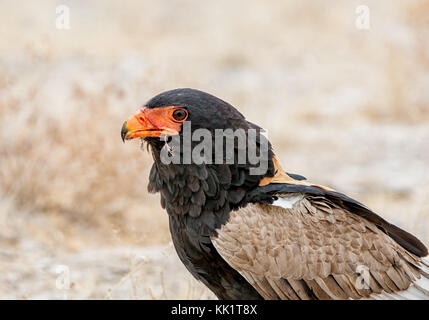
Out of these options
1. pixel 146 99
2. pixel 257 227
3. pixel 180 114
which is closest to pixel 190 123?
pixel 180 114

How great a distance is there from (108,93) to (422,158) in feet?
15.6

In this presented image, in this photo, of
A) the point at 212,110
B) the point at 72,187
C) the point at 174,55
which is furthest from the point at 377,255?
the point at 174,55

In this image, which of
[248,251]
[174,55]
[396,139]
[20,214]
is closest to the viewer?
[248,251]

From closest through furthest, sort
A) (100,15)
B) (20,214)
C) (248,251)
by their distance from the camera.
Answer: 1. (248,251)
2. (20,214)
3. (100,15)

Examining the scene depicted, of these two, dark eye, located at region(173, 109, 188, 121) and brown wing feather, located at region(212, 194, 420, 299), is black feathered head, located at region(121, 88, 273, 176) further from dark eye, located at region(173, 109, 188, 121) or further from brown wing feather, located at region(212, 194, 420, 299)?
brown wing feather, located at region(212, 194, 420, 299)

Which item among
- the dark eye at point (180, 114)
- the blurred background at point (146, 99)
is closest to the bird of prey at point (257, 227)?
the dark eye at point (180, 114)

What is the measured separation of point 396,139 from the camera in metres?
11.1

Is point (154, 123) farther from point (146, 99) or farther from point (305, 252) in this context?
point (146, 99)

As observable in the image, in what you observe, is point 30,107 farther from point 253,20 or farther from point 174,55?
point 253,20

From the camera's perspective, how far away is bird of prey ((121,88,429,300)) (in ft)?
12.9

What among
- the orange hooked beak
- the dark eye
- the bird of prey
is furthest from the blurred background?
the dark eye

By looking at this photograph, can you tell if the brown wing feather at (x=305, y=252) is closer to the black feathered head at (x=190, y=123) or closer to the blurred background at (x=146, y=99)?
the black feathered head at (x=190, y=123)

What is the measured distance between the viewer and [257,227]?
392cm

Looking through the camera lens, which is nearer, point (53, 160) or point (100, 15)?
point (53, 160)
